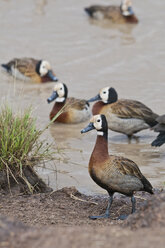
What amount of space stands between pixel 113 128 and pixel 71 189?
289 centimetres

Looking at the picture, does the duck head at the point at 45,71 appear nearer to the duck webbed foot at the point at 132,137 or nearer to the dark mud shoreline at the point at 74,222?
the duck webbed foot at the point at 132,137

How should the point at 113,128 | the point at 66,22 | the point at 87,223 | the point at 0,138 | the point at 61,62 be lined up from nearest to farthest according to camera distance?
the point at 87,223 → the point at 0,138 → the point at 113,128 → the point at 61,62 → the point at 66,22

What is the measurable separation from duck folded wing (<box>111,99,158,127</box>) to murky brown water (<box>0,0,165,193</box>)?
38cm

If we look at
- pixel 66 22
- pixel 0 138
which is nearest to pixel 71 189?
pixel 0 138

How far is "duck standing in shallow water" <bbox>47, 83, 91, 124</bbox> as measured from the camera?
10.5 metres

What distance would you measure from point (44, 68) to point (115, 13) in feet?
15.8

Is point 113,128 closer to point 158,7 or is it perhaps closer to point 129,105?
point 129,105

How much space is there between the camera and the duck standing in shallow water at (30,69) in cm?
1259

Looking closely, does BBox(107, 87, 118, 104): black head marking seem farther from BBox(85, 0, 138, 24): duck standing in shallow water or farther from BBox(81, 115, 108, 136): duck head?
BBox(85, 0, 138, 24): duck standing in shallow water

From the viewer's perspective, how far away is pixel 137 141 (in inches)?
373

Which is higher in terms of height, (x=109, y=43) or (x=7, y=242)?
(x=109, y=43)

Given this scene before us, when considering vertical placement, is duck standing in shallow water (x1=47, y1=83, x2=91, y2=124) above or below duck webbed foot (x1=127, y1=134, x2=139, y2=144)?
above

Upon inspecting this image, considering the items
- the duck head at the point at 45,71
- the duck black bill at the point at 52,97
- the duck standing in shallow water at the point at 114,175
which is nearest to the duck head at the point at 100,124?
the duck standing in shallow water at the point at 114,175

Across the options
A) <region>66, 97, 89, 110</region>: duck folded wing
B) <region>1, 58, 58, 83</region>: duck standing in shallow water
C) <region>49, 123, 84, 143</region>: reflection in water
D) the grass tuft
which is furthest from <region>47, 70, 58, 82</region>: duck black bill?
the grass tuft
